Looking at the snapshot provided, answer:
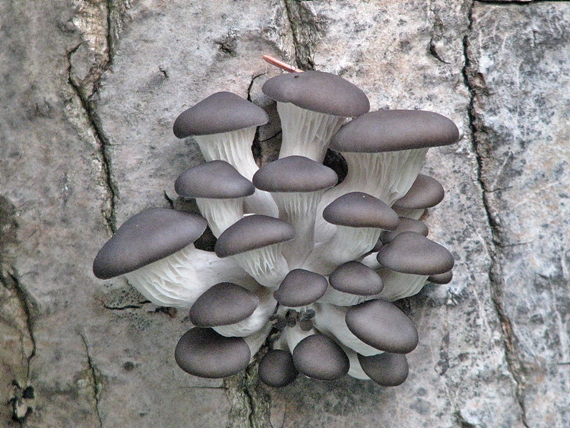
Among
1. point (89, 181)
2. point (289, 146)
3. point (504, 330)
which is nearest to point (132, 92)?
point (89, 181)

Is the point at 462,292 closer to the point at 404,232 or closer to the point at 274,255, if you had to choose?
the point at 404,232

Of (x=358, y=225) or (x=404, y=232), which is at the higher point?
(x=358, y=225)

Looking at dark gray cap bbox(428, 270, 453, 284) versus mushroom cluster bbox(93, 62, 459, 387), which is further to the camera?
dark gray cap bbox(428, 270, 453, 284)

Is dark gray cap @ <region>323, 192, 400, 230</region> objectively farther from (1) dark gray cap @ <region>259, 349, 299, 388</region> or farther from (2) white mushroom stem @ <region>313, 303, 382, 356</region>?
(1) dark gray cap @ <region>259, 349, 299, 388</region>

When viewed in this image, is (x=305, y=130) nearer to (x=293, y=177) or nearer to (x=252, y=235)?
(x=293, y=177)

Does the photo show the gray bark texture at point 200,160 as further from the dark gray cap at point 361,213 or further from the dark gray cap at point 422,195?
the dark gray cap at point 361,213

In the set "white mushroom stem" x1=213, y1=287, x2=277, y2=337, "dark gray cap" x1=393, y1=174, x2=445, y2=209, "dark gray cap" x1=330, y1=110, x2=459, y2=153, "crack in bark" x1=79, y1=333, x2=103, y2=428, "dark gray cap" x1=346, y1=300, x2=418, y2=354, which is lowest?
"crack in bark" x1=79, y1=333, x2=103, y2=428

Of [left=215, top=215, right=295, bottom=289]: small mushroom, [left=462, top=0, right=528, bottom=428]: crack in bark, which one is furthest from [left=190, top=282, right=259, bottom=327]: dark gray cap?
[left=462, top=0, right=528, bottom=428]: crack in bark
